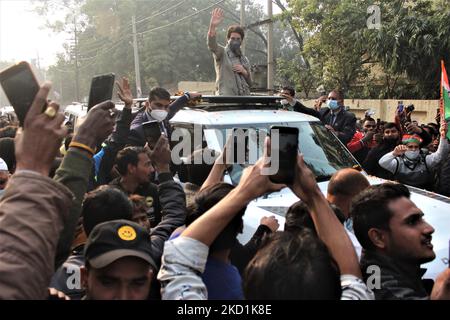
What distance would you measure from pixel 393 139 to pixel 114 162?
11.7 feet

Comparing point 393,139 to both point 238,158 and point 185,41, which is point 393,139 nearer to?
point 238,158

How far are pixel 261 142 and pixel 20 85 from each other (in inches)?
115

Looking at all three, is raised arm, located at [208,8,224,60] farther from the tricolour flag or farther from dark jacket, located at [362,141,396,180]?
the tricolour flag

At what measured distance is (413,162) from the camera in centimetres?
516

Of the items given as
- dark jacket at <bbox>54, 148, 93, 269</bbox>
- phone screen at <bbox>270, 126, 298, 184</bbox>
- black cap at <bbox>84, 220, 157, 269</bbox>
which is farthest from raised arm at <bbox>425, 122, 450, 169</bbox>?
dark jacket at <bbox>54, 148, 93, 269</bbox>

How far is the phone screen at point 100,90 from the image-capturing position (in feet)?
7.45

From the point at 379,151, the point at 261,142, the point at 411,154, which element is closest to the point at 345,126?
the point at 379,151

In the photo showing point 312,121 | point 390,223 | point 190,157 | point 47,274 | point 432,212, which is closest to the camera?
point 47,274

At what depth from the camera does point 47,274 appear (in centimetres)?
129

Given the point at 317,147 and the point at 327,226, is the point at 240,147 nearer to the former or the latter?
the point at 317,147

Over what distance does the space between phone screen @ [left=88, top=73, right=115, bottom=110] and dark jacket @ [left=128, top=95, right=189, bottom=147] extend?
207cm

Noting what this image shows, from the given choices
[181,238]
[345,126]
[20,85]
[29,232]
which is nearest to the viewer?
[29,232]

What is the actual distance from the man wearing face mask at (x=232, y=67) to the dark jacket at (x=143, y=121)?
1348 millimetres
